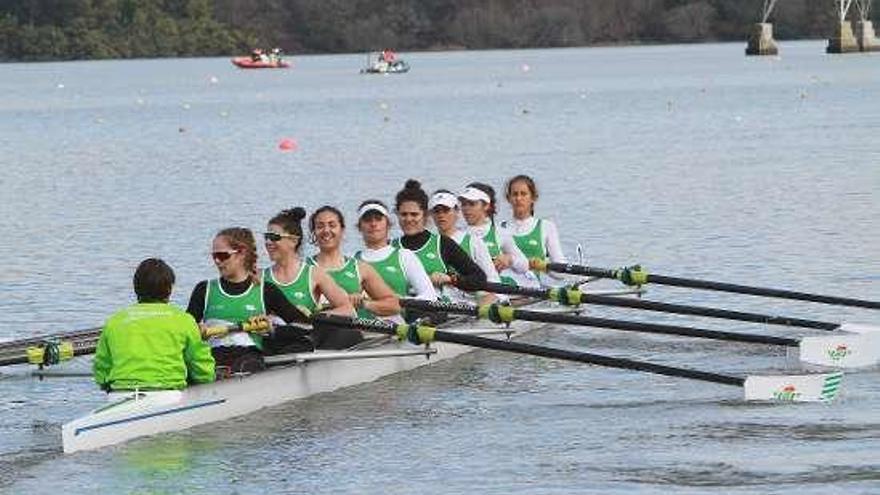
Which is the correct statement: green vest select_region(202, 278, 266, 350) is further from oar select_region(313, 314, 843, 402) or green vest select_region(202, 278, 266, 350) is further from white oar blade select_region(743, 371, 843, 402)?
white oar blade select_region(743, 371, 843, 402)

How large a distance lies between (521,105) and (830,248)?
58.5 metres

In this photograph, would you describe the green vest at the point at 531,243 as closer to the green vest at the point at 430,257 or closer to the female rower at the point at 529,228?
the female rower at the point at 529,228

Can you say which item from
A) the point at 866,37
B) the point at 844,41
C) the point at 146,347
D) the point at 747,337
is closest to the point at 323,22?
the point at 844,41

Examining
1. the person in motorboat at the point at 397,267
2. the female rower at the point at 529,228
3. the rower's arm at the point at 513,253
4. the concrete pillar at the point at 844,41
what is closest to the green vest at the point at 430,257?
the person in motorboat at the point at 397,267

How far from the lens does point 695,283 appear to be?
58.4 ft

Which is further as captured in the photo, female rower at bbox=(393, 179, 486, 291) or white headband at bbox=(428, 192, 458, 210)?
white headband at bbox=(428, 192, 458, 210)

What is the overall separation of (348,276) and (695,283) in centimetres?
357

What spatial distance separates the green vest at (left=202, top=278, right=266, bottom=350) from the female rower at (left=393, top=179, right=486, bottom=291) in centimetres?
302

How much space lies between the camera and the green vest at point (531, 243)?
749 inches

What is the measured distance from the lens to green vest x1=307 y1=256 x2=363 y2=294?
1527 centimetres

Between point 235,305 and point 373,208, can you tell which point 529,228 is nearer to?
point 373,208

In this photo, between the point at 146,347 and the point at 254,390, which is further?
the point at 254,390

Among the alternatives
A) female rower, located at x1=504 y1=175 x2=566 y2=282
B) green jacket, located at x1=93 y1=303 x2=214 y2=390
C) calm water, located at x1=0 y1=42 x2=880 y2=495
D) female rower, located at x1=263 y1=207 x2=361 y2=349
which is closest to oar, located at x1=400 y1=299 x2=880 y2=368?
calm water, located at x1=0 y1=42 x2=880 y2=495

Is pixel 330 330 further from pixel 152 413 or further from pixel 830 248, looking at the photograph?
pixel 830 248
